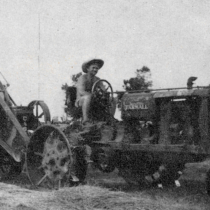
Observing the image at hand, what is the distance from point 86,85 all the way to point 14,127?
1782 mm

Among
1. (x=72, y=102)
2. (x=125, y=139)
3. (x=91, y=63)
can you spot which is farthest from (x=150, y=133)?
(x=91, y=63)

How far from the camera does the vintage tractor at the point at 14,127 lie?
948 centimetres

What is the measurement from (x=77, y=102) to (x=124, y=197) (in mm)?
2809

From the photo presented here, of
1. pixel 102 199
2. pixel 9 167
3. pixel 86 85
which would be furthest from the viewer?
pixel 9 167

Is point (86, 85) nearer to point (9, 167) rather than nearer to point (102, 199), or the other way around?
point (9, 167)

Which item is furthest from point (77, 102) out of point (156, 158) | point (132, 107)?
point (156, 158)

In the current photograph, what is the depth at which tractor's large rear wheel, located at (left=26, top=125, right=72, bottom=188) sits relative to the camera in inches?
329

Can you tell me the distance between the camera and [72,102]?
9219 mm

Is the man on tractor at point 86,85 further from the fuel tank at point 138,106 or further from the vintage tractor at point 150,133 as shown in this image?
the fuel tank at point 138,106

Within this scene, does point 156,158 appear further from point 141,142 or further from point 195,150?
point 195,150

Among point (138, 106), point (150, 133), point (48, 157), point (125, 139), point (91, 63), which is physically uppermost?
point (91, 63)

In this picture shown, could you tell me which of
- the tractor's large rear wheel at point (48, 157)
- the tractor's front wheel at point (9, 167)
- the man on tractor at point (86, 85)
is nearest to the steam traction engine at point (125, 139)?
the tractor's large rear wheel at point (48, 157)

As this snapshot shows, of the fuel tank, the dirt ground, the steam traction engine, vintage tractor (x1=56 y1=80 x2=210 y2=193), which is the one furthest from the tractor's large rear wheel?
the fuel tank

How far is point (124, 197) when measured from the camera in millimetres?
6527
